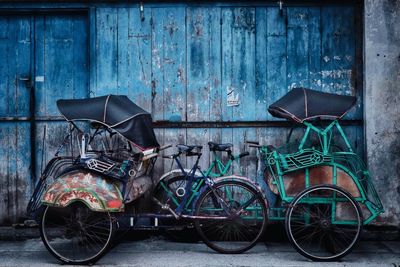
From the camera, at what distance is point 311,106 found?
25.4 ft

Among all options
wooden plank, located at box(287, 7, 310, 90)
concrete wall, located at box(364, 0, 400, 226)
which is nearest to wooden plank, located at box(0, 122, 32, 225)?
wooden plank, located at box(287, 7, 310, 90)

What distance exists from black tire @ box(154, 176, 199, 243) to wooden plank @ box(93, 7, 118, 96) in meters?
1.63

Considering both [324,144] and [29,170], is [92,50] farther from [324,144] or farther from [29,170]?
[324,144]

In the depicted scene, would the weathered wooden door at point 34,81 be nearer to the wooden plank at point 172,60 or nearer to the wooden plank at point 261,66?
the wooden plank at point 172,60

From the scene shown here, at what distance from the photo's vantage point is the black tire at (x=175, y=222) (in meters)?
7.79

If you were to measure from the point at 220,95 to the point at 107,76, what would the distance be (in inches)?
64.7

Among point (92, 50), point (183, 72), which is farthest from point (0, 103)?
point (183, 72)

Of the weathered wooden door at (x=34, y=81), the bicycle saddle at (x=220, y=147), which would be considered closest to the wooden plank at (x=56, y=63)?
the weathered wooden door at (x=34, y=81)

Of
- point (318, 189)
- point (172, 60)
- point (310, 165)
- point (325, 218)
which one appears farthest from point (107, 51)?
point (325, 218)

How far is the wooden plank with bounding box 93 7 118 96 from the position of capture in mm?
8867

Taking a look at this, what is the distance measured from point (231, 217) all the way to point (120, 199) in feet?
4.60

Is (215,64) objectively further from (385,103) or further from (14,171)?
(14,171)

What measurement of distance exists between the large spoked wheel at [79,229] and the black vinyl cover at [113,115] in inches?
39.8

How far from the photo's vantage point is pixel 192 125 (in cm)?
890
